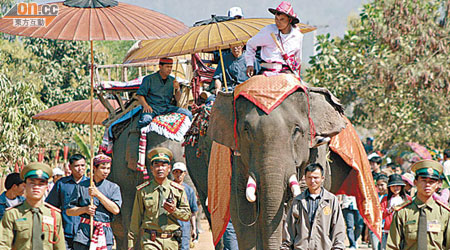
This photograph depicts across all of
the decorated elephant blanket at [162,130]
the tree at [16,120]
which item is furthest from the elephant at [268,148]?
the tree at [16,120]

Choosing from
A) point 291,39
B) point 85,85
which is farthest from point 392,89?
point 291,39

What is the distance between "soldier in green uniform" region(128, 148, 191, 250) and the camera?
28.7 feet

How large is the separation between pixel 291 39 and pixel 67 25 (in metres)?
2.40

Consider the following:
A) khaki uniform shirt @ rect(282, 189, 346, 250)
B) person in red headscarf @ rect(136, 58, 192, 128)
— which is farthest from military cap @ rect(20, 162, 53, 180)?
person in red headscarf @ rect(136, 58, 192, 128)

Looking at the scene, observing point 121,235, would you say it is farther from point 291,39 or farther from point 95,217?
point 291,39

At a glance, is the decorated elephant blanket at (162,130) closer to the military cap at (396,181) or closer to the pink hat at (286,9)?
the pink hat at (286,9)

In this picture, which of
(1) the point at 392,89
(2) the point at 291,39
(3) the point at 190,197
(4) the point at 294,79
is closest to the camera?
(4) the point at 294,79

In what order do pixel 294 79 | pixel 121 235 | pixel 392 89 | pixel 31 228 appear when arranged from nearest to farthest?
pixel 31 228, pixel 294 79, pixel 121 235, pixel 392 89

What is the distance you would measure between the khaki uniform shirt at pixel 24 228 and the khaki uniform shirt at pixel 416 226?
2999 millimetres

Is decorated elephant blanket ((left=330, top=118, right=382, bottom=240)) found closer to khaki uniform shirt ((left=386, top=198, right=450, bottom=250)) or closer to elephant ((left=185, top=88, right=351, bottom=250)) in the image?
elephant ((left=185, top=88, right=351, bottom=250))

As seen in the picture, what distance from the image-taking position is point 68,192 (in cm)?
919

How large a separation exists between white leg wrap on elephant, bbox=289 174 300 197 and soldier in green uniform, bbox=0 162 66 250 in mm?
2218

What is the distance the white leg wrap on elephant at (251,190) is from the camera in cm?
762

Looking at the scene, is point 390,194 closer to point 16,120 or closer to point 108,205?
point 108,205
